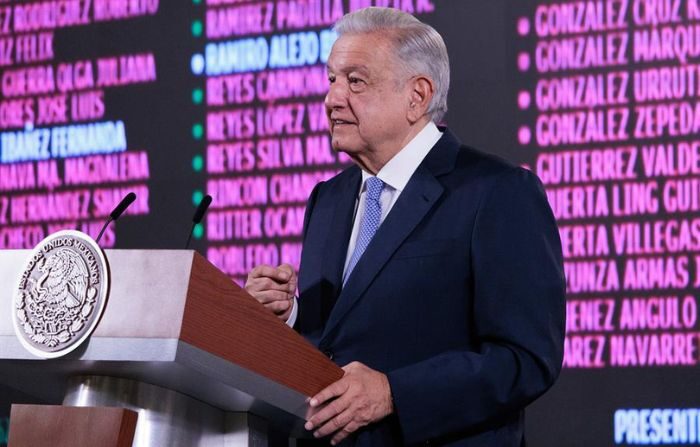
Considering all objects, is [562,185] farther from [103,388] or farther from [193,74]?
[103,388]

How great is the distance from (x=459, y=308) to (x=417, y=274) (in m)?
0.09

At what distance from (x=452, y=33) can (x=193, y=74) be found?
3.20ft

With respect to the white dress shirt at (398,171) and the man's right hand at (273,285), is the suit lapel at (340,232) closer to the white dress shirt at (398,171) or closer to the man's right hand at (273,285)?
the white dress shirt at (398,171)

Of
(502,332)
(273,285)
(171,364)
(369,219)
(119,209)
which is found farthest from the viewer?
(369,219)

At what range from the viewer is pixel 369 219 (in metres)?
1.98

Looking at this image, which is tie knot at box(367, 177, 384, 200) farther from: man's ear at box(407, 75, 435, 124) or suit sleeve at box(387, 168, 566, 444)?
suit sleeve at box(387, 168, 566, 444)

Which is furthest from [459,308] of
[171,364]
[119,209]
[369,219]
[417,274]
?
[171,364]

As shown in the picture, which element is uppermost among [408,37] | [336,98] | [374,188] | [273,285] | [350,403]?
[408,37]

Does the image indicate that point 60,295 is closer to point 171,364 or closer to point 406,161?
point 171,364

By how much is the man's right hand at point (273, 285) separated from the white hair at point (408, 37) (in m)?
0.45

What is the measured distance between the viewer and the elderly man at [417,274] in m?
1.69

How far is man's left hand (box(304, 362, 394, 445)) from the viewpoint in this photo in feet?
4.97

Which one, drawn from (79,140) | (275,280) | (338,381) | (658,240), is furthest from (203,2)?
(338,381)

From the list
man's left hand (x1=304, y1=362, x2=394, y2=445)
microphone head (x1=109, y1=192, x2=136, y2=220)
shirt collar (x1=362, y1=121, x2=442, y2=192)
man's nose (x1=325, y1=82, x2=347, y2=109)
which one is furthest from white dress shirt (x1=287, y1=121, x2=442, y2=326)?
microphone head (x1=109, y1=192, x2=136, y2=220)
